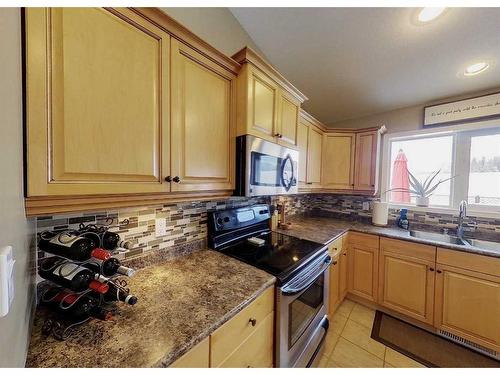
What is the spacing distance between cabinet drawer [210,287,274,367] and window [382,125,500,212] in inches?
93.4

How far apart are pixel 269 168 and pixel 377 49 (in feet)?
4.36

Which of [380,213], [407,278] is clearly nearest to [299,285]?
[407,278]

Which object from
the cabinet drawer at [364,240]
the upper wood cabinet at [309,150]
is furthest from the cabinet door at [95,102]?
the cabinet drawer at [364,240]

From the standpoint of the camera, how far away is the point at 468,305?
1.57 metres

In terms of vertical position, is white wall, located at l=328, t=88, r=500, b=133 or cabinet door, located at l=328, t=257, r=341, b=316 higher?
white wall, located at l=328, t=88, r=500, b=133

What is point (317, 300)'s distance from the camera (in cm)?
149

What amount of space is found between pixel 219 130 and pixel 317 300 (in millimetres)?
1428

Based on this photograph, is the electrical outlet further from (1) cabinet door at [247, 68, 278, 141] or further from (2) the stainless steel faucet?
(2) the stainless steel faucet

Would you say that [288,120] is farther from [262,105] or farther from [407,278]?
[407,278]

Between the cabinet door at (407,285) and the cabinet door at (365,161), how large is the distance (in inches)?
31.4

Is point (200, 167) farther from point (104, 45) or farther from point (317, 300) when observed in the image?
point (317, 300)

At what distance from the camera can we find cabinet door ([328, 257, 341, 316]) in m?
1.83

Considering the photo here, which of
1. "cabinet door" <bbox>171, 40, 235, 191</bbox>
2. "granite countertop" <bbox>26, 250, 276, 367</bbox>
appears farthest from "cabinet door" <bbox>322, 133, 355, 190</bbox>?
"granite countertop" <bbox>26, 250, 276, 367</bbox>
